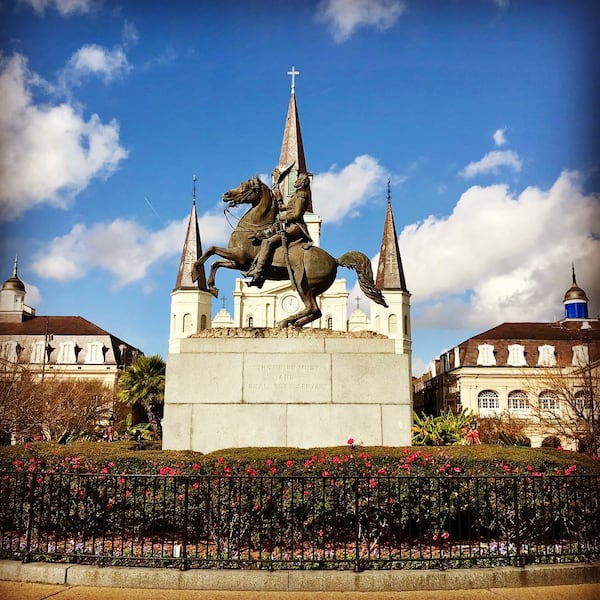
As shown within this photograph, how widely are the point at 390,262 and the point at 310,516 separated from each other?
227 ft

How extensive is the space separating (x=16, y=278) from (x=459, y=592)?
79.2 metres

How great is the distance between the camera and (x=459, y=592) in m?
7.26

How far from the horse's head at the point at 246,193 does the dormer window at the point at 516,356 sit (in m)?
58.5

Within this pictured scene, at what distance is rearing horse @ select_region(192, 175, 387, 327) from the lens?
14.1 m

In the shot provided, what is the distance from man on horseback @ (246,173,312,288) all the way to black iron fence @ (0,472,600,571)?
581cm

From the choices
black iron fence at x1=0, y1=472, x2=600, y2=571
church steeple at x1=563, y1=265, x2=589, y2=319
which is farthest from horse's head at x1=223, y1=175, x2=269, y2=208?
church steeple at x1=563, y1=265, x2=589, y2=319

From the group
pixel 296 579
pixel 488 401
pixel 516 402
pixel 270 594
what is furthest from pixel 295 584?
pixel 516 402

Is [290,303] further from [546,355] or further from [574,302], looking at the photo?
[574,302]

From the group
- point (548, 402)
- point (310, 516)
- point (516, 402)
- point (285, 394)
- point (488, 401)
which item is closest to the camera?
point (310, 516)

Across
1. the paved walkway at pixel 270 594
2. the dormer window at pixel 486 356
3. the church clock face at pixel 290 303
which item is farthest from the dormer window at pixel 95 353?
the paved walkway at pixel 270 594

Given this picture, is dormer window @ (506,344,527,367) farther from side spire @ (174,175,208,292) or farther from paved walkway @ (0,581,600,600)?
paved walkway @ (0,581,600,600)

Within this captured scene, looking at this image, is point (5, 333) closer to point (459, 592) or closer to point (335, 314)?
point (335, 314)

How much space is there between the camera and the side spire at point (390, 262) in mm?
75688

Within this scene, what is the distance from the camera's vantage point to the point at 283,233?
14.0 metres
